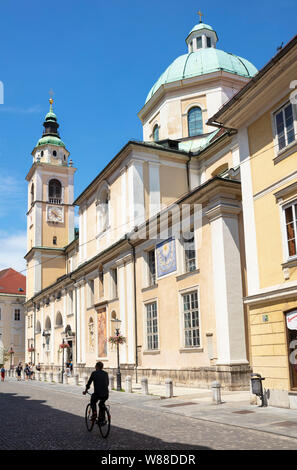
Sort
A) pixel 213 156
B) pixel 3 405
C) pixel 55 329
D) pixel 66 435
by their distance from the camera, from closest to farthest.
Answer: pixel 66 435, pixel 3 405, pixel 213 156, pixel 55 329

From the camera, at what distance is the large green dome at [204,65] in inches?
1368

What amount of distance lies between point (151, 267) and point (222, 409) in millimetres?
13968

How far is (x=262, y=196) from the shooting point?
1532 cm

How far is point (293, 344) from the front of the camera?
1339cm

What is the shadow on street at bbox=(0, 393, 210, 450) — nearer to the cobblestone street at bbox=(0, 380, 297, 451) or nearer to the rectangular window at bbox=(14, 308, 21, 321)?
the cobblestone street at bbox=(0, 380, 297, 451)

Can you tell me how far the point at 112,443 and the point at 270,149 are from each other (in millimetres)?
9844

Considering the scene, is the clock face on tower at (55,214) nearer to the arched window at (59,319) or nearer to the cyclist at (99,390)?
the arched window at (59,319)

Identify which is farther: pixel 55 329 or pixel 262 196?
pixel 55 329

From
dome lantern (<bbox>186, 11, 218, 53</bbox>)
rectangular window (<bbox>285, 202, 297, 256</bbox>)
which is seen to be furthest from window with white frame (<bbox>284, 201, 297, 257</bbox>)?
dome lantern (<bbox>186, 11, 218, 53</bbox>)

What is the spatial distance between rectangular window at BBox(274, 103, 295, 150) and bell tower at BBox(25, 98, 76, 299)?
139 feet

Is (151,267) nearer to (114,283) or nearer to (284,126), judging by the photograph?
(114,283)

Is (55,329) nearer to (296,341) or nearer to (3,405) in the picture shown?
(3,405)

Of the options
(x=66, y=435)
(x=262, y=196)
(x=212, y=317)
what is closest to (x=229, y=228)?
(x=212, y=317)

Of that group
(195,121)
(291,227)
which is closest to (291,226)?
(291,227)
